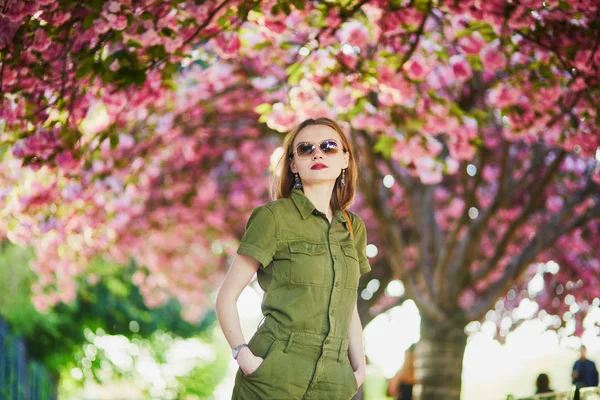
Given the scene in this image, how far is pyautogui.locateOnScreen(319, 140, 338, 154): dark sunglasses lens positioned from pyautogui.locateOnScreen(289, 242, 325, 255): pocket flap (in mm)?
442

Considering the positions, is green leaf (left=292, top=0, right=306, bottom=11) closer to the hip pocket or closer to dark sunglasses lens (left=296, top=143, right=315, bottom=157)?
dark sunglasses lens (left=296, top=143, right=315, bottom=157)

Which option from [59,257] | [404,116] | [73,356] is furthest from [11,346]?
[404,116]

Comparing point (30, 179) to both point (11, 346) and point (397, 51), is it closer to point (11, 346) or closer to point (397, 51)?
point (397, 51)

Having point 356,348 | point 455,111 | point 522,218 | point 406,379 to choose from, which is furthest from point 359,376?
point 406,379

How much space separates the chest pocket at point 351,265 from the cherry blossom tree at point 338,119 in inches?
86.1

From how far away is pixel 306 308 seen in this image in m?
3.33

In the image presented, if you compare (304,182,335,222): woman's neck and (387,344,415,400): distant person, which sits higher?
(387,344,415,400): distant person

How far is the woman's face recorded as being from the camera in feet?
12.1

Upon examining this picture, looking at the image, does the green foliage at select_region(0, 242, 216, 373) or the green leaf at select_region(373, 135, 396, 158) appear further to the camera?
the green foliage at select_region(0, 242, 216, 373)

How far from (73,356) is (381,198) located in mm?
15396

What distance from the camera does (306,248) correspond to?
3.43 metres

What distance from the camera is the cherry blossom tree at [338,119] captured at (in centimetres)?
573

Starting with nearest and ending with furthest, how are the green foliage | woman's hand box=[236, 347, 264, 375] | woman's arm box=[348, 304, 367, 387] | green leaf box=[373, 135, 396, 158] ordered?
1. woman's hand box=[236, 347, 264, 375]
2. woman's arm box=[348, 304, 367, 387]
3. green leaf box=[373, 135, 396, 158]
4. the green foliage

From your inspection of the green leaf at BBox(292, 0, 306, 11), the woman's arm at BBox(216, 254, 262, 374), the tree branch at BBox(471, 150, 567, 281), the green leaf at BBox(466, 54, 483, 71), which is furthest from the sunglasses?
the tree branch at BBox(471, 150, 567, 281)
